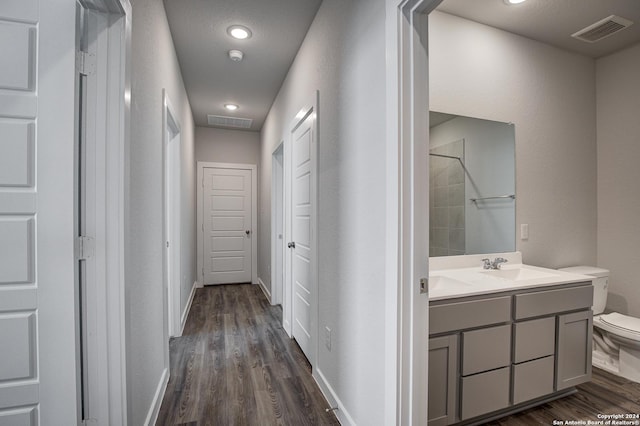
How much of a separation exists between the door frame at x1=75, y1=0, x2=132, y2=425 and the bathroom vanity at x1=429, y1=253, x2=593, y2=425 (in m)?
1.39

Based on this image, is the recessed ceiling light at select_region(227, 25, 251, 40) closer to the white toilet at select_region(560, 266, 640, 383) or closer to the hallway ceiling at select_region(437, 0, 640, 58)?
the hallway ceiling at select_region(437, 0, 640, 58)

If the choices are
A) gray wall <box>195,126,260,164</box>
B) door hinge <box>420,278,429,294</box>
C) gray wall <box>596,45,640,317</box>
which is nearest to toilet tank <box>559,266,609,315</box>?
gray wall <box>596,45,640,317</box>

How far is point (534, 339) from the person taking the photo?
1720 millimetres

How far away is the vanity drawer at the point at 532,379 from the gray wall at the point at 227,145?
462 cm

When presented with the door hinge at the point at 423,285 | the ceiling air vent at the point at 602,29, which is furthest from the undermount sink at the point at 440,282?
the ceiling air vent at the point at 602,29

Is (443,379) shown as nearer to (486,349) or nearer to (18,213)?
(486,349)

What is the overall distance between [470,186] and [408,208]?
1308mm

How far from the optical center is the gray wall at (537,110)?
212 centimetres

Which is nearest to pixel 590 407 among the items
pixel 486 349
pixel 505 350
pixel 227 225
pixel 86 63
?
pixel 505 350

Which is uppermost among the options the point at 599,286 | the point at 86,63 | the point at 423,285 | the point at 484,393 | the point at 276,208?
the point at 86,63

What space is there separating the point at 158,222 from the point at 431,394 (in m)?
1.88

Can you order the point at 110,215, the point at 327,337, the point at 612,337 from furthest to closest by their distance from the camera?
1. the point at 612,337
2. the point at 327,337
3. the point at 110,215

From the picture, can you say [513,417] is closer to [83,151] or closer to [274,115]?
[83,151]

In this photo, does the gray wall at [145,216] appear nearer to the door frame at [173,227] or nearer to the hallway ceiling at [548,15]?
the door frame at [173,227]
